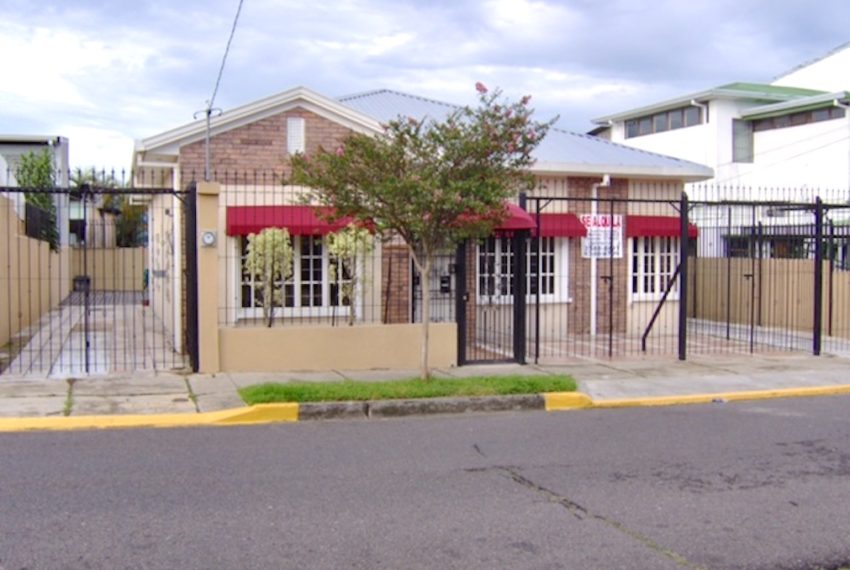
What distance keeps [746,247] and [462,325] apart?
37.8ft

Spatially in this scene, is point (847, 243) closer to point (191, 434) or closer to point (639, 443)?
point (639, 443)

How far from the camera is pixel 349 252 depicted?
12.8m

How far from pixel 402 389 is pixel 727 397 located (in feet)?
14.6

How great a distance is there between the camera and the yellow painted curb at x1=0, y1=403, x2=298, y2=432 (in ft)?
29.2

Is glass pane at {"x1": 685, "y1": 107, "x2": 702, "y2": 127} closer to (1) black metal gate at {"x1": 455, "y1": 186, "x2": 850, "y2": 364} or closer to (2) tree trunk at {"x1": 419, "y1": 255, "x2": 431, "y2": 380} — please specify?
(1) black metal gate at {"x1": 455, "y1": 186, "x2": 850, "y2": 364}

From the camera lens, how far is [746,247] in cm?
2167

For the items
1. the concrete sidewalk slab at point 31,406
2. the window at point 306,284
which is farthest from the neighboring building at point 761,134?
the concrete sidewalk slab at point 31,406

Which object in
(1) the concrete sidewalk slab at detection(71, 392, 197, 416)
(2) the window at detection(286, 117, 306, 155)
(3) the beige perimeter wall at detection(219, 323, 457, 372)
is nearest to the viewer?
(1) the concrete sidewalk slab at detection(71, 392, 197, 416)

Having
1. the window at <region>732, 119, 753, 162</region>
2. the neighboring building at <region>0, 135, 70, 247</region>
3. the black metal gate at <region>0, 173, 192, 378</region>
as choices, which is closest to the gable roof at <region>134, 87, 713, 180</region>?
the black metal gate at <region>0, 173, 192, 378</region>

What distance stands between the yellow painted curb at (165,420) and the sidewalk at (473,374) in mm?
166

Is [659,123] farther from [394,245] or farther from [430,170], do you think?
[430,170]

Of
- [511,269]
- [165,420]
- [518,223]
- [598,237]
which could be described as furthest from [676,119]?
[165,420]

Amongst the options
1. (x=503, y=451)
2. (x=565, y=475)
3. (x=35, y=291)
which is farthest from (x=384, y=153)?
(x=35, y=291)

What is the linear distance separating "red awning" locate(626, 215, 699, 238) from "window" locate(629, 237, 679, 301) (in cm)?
42
